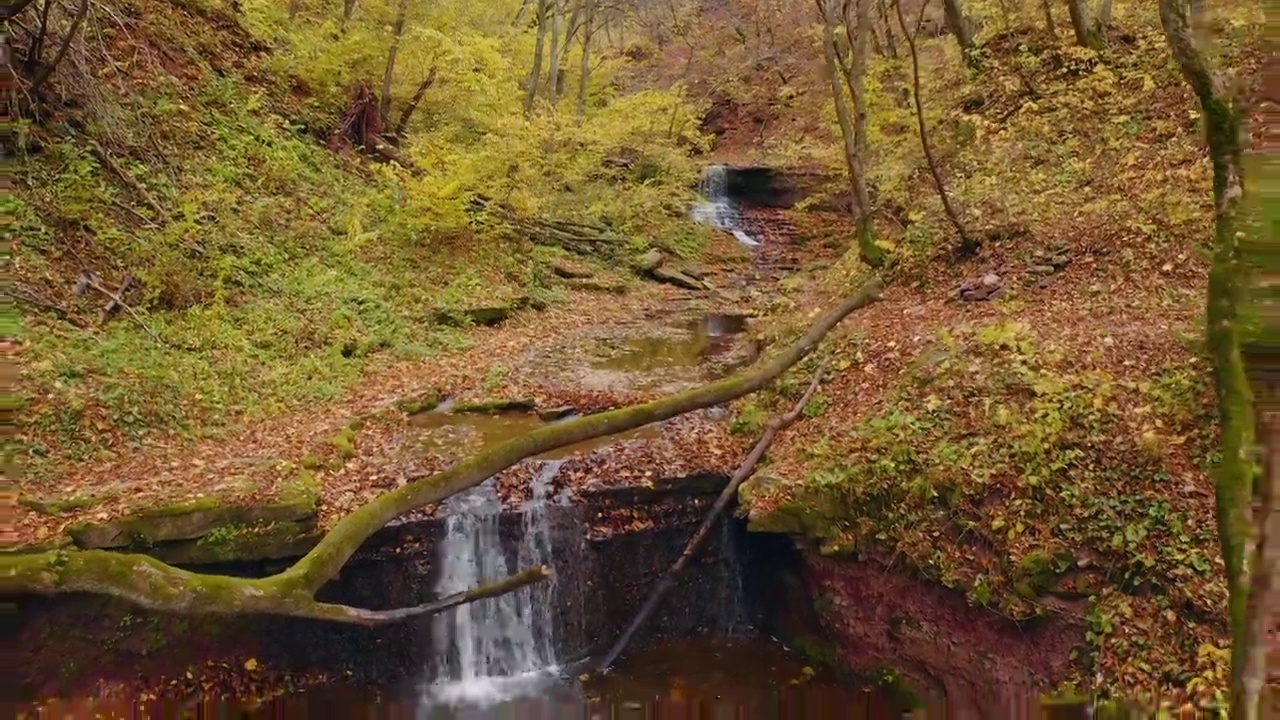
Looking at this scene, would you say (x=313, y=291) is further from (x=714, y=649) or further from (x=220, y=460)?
(x=714, y=649)

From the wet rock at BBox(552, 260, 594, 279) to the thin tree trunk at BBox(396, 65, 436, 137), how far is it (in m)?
5.22

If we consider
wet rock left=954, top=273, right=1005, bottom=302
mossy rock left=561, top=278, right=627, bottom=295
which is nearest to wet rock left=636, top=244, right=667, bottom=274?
mossy rock left=561, top=278, right=627, bottom=295

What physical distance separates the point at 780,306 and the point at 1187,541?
9.55m

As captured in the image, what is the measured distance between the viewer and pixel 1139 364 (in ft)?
25.0

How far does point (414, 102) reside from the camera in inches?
742

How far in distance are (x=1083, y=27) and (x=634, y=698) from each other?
45.6 feet

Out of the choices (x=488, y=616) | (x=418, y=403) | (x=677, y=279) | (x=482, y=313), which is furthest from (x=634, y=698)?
(x=677, y=279)

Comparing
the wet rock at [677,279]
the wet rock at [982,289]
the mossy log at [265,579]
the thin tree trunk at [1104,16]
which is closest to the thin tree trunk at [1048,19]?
the thin tree trunk at [1104,16]

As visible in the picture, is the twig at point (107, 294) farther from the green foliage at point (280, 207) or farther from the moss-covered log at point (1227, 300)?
the moss-covered log at point (1227, 300)

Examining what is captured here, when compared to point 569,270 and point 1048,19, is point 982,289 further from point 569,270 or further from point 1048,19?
point 569,270

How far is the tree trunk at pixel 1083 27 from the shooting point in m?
13.7

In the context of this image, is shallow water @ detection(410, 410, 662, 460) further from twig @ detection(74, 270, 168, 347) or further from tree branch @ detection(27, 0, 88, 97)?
tree branch @ detection(27, 0, 88, 97)

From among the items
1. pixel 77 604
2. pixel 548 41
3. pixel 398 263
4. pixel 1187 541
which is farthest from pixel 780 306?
pixel 548 41

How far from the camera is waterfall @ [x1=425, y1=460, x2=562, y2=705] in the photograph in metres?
8.01
